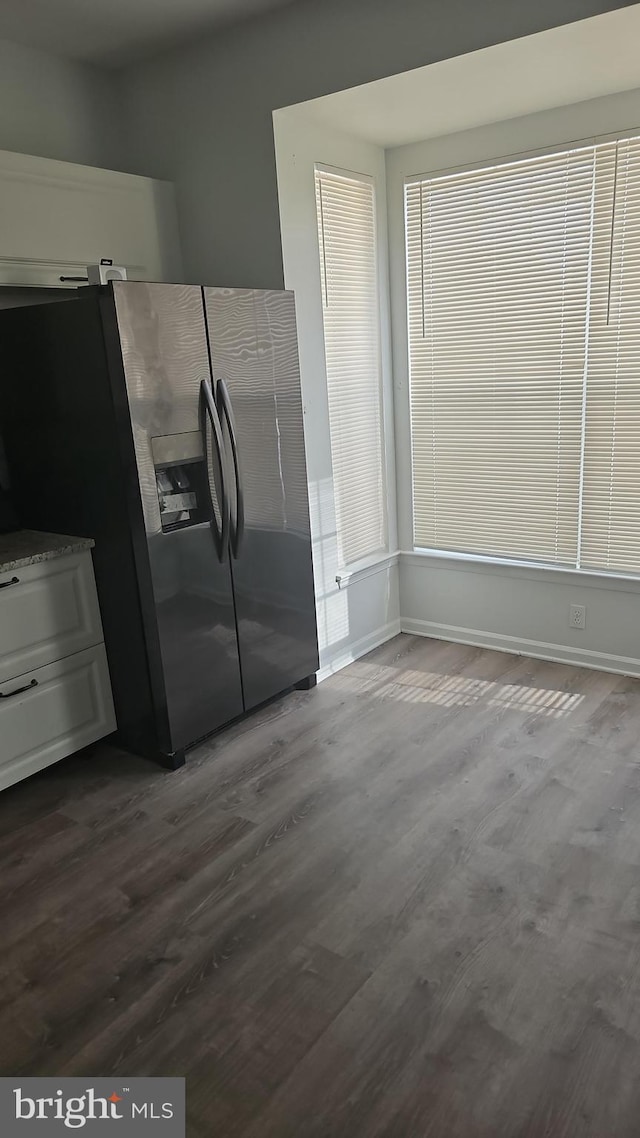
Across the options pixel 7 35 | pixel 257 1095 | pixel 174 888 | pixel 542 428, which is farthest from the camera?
pixel 542 428

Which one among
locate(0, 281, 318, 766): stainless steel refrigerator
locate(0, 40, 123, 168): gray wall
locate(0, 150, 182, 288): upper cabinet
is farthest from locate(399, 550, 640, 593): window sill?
locate(0, 40, 123, 168): gray wall

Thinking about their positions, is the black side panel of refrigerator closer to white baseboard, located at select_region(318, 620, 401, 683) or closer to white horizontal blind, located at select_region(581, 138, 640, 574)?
white baseboard, located at select_region(318, 620, 401, 683)

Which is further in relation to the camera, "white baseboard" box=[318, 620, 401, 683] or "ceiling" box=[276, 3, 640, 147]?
"white baseboard" box=[318, 620, 401, 683]

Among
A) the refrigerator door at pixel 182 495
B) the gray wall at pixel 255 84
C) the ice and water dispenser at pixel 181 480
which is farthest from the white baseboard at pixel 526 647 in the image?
the gray wall at pixel 255 84

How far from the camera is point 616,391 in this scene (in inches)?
132

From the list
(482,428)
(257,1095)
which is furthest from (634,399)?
(257,1095)

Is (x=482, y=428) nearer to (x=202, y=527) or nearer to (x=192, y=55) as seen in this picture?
(x=202, y=527)

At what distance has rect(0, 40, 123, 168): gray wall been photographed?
10.2ft

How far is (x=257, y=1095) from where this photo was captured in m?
1.64

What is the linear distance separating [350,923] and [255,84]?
3066 millimetres

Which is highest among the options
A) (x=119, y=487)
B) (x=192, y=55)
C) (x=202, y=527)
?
(x=192, y=55)

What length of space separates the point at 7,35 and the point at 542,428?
2.73 m

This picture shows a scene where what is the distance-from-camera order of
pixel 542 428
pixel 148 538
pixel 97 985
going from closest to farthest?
pixel 97 985
pixel 148 538
pixel 542 428

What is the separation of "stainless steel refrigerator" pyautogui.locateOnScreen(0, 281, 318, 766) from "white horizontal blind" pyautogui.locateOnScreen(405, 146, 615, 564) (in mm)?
930
